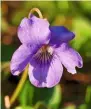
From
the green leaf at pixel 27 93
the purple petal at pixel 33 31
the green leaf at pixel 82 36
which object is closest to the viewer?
the purple petal at pixel 33 31

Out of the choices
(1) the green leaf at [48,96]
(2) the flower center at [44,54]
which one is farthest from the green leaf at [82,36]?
(2) the flower center at [44,54]

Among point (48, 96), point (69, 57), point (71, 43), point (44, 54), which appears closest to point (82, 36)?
point (71, 43)

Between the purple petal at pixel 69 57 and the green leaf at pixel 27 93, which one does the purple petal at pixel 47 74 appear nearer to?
the purple petal at pixel 69 57

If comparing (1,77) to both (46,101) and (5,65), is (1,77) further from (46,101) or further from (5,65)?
(46,101)

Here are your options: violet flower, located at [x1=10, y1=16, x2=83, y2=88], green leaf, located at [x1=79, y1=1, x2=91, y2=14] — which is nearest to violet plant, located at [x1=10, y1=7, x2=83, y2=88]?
violet flower, located at [x1=10, y1=16, x2=83, y2=88]

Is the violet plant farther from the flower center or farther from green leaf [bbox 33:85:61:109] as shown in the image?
green leaf [bbox 33:85:61:109]

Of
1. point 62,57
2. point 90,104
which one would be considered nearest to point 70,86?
point 90,104
